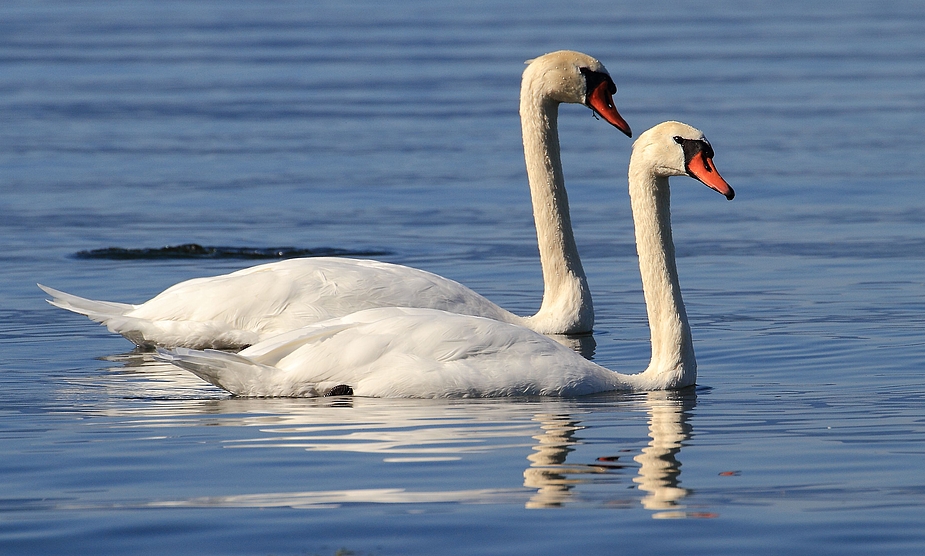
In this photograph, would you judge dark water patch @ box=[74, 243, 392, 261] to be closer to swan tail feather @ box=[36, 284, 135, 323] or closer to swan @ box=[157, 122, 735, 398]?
swan tail feather @ box=[36, 284, 135, 323]

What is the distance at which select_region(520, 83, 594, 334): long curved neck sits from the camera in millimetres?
11867

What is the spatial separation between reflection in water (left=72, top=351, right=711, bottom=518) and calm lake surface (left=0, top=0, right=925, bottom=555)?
0.03m

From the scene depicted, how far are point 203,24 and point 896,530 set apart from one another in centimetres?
4460

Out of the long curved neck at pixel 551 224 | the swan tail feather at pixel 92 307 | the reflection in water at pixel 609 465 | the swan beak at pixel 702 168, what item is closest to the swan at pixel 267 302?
the swan tail feather at pixel 92 307

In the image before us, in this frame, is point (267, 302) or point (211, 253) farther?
point (211, 253)

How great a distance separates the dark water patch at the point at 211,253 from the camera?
47.2 feet

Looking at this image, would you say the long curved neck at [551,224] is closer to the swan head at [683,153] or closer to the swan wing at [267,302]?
the swan wing at [267,302]

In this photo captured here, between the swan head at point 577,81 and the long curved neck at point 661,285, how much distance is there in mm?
2488

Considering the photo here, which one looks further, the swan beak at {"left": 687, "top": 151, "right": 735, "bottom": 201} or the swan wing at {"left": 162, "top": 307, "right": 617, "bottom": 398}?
the swan beak at {"left": 687, "top": 151, "right": 735, "bottom": 201}

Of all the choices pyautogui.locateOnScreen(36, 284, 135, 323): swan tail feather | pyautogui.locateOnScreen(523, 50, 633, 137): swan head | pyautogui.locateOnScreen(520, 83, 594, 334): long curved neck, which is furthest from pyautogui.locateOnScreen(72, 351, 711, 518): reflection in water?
pyautogui.locateOnScreen(523, 50, 633, 137): swan head

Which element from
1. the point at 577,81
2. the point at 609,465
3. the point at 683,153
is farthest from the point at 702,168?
the point at 577,81

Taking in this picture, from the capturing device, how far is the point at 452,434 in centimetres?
775

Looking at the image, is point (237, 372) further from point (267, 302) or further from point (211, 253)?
point (211, 253)

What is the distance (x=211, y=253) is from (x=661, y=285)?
5804mm
